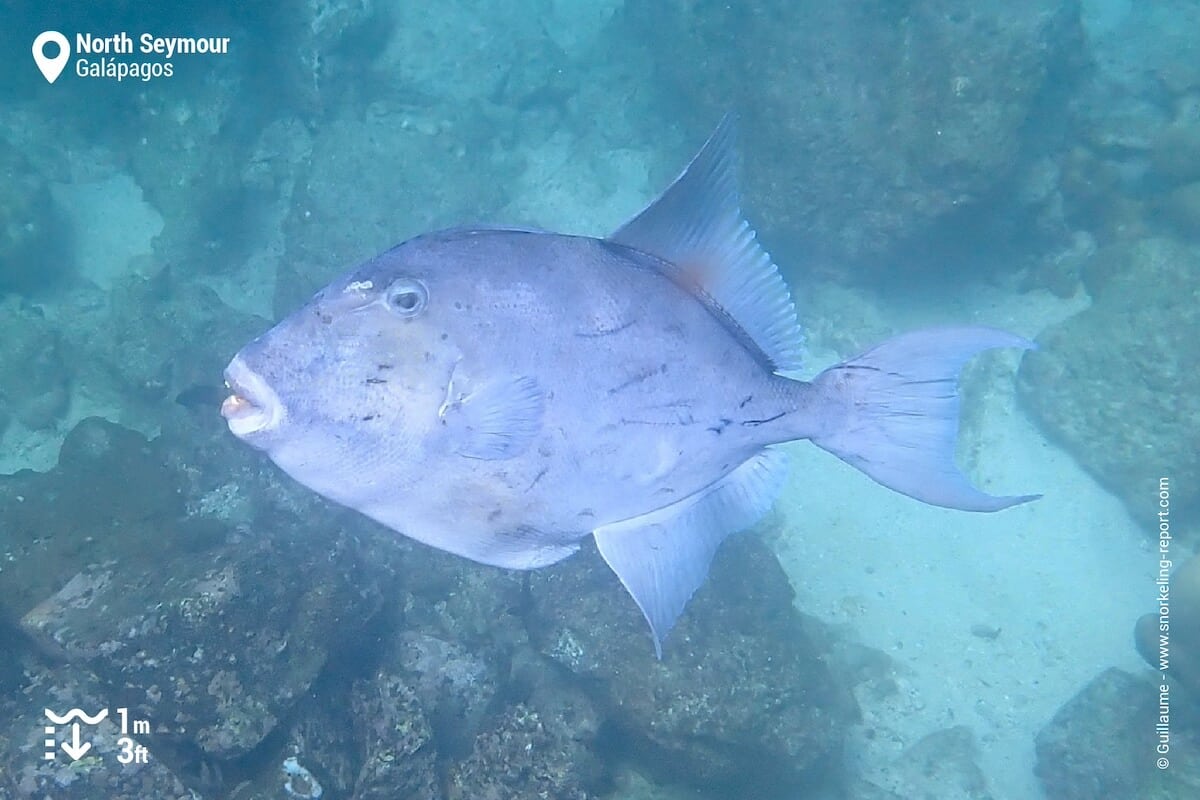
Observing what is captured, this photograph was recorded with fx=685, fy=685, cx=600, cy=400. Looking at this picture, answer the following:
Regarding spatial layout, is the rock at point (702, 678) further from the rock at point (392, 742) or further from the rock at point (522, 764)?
the rock at point (392, 742)

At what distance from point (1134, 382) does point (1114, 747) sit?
11.2 ft

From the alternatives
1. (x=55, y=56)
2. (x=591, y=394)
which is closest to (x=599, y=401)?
(x=591, y=394)

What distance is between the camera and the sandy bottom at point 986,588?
6.17m

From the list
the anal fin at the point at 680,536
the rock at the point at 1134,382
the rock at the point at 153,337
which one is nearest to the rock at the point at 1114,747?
the rock at the point at 1134,382

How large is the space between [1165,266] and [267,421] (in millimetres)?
8651

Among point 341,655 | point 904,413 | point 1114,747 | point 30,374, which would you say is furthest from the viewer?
point 30,374

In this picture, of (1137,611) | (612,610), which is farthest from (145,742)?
(1137,611)

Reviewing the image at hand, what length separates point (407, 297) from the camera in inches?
65.6

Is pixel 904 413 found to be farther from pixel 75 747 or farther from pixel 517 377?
pixel 75 747

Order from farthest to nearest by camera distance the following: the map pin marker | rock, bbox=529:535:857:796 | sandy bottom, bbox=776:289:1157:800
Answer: the map pin marker, sandy bottom, bbox=776:289:1157:800, rock, bbox=529:535:857:796

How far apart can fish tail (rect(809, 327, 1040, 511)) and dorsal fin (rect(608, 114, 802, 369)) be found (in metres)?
0.20

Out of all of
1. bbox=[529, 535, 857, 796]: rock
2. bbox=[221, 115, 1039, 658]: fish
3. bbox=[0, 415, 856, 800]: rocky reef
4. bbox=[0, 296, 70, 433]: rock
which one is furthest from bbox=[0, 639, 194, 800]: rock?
bbox=[0, 296, 70, 433]: rock

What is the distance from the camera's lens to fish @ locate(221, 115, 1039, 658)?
164 centimetres

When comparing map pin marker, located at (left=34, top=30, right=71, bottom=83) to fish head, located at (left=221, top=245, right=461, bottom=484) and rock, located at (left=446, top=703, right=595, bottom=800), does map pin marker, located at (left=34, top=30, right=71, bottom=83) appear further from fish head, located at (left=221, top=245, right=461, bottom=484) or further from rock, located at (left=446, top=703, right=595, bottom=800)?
fish head, located at (left=221, top=245, right=461, bottom=484)
